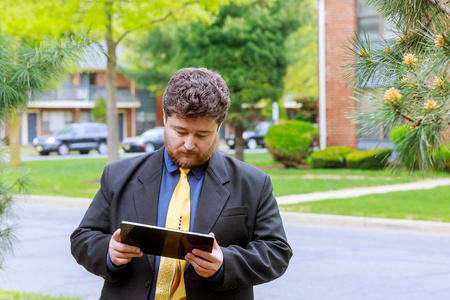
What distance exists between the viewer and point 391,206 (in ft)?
35.6

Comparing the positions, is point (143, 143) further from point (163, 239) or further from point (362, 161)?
point (163, 239)

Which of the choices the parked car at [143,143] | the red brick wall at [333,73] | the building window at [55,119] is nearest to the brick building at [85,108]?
the building window at [55,119]

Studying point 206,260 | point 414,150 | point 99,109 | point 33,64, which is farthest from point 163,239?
point 99,109

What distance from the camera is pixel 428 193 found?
12469 mm

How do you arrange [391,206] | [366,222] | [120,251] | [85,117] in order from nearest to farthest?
1. [120,251]
2. [366,222]
3. [391,206]
4. [85,117]

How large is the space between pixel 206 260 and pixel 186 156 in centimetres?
40

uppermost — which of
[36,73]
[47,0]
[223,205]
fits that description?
[47,0]

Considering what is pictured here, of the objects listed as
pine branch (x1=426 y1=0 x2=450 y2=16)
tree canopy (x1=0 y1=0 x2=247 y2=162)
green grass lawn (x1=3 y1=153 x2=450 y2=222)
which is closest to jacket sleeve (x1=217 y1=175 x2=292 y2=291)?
pine branch (x1=426 y1=0 x2=450 y2=16)

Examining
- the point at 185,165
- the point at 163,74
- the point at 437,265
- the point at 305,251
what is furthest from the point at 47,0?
the point at 163,74

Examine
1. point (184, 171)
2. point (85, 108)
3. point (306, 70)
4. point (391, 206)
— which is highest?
point (306, 70)

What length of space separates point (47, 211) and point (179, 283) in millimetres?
9798

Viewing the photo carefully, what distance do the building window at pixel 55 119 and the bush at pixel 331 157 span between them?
31.5 metres

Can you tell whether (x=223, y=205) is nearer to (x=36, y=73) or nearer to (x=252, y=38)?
(x=36, y=73)

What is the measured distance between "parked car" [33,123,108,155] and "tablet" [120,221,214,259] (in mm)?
31960
